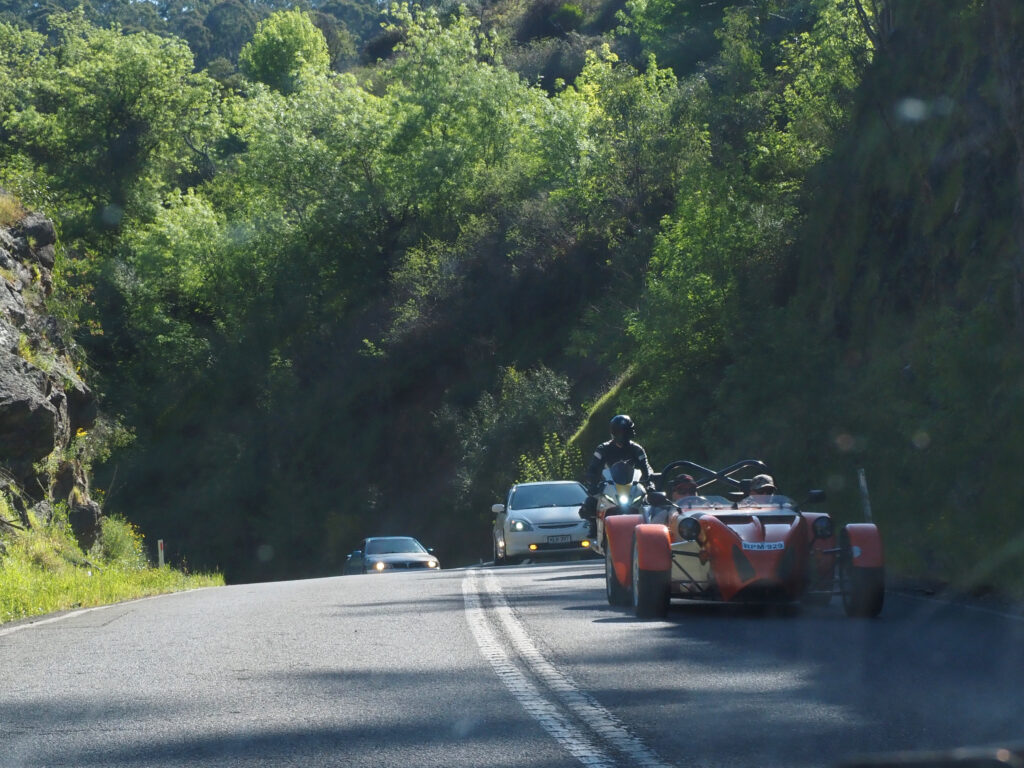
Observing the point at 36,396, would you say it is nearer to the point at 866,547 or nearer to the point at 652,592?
the point at 652,592

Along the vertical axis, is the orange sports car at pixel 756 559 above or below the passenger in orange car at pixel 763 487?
below

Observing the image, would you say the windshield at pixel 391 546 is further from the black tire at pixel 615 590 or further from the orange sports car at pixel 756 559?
the orange sports car at pixel 756 559

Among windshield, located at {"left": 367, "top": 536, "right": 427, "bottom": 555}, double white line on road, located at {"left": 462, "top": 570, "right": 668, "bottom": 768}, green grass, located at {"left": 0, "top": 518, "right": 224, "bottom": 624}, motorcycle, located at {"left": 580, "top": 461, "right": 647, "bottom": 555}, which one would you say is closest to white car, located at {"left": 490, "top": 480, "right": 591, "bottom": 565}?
green grass, located at {"left": 0, "top": 518, "right": 224, "bottom": 624}

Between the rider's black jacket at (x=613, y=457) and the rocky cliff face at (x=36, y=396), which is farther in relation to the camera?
the rocky cliff face at (x=36, y=396)

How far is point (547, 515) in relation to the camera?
85.5ft

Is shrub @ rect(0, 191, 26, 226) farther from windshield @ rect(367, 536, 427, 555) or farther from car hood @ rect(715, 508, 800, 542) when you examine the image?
car hood @ rect(715, 508, 800, 542)

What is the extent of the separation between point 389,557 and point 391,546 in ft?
4.68

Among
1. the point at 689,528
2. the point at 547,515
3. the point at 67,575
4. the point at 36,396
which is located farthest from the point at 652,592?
the point at 36,396

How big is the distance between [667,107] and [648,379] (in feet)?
51.3

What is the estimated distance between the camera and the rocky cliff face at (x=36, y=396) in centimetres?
2362

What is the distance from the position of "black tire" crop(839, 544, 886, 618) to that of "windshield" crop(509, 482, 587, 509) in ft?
50.3

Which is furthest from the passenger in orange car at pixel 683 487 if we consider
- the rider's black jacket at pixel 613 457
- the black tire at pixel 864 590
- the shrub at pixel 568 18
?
the shrub at pixel 568 18

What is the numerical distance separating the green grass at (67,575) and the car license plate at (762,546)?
7.87 meters

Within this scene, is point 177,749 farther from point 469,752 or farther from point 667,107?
point 667,107
